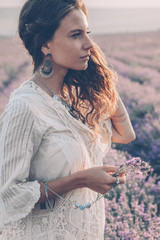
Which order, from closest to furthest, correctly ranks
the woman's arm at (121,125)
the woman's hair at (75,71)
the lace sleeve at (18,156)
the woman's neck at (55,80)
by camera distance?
the lace sleeve at (18,156)
the woman's hair at (75,71)
the woman's neck at (55,80)
the woman's arm at (121,125)

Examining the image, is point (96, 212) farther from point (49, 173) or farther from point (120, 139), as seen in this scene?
point (120, 139)

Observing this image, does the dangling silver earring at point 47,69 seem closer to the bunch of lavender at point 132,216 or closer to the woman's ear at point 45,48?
the woman's ear at point 45,48

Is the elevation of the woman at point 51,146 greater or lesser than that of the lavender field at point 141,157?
greater

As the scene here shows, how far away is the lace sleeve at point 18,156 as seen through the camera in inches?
56.7

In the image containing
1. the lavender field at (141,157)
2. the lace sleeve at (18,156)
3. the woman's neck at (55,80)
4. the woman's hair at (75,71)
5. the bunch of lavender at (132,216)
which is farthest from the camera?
the lavender field at (141,157)

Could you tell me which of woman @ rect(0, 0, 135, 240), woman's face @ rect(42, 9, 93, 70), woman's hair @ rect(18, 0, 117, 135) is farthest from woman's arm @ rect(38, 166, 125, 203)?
woman's face @ rect(42, 9, 93, 70)

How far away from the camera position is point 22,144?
1.44m

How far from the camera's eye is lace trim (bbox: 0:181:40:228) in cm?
146

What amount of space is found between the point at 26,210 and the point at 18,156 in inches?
9.1

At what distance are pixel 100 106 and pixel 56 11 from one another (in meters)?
0.58

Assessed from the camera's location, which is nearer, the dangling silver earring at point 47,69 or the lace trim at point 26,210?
the lace trim at point 26,210

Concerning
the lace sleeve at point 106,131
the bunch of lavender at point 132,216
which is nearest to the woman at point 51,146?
the lace sleeve at point 106,131

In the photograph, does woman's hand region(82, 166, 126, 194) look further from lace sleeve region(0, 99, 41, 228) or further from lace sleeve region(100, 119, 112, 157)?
lace sleeve region(100, 119, 112, 157)

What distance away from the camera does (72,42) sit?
162 cm
